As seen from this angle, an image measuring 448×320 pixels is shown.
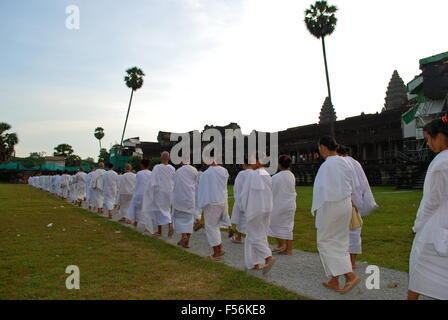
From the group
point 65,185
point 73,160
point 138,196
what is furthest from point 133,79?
point 73,160

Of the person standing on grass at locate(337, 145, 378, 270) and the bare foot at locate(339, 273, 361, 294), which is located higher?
the person standing on grass at locate(337, 145, 378, 270)

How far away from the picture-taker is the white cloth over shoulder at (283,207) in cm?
770

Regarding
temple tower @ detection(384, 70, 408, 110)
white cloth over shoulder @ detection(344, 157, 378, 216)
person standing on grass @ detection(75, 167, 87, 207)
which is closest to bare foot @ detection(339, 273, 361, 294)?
white cloth over shoulder @ detection(344, 157, 378, 216)

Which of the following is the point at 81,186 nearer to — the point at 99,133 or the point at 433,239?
the point at 433,239

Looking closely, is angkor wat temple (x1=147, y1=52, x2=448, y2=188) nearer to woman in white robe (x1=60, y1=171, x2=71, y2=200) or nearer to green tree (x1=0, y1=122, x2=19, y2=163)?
woman in white robe (x1=60, y1=171, x2=71, y2=200)

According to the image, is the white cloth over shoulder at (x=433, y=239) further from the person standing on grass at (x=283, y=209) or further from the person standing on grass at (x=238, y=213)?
the person standing on grass at (x=238, y=213)

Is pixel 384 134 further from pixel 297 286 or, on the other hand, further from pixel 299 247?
pixel 297 286

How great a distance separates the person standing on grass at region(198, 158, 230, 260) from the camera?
7.28 metres

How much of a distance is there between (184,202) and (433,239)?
19.2 ft

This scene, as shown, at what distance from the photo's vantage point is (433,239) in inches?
150

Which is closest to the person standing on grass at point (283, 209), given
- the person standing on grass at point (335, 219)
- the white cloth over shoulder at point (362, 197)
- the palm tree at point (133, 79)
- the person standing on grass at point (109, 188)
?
the white cloth over shoulder at point (362, 197)

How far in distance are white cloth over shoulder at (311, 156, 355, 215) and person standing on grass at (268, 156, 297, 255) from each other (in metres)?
2.43
